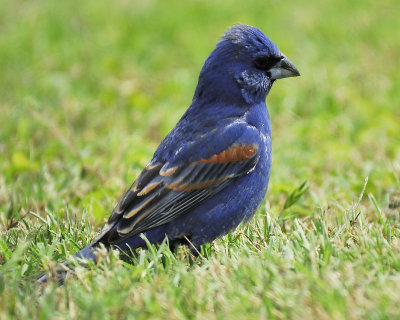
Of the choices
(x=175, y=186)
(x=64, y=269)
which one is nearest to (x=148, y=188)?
(x=175, y=186)

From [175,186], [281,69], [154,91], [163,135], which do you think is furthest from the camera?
[154,91]

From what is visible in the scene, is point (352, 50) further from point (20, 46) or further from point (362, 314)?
point (362, 314)

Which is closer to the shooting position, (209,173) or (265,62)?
(209,173)

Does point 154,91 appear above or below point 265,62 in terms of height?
below

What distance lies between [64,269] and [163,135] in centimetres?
270

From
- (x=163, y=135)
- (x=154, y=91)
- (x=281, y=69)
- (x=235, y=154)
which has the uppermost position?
(x=281, y=69)

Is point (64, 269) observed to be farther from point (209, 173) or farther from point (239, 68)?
point (239, 68)

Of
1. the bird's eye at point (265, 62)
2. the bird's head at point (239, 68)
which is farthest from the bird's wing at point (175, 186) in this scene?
the bird's eye at point (265, 62)

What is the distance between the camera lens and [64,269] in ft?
9.45

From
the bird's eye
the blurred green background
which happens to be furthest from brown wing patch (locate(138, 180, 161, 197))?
the bird's eye

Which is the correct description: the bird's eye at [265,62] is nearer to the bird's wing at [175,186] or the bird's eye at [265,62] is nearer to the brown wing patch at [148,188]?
the bird's wing at [175,186]

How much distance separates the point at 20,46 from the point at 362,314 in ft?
18.2

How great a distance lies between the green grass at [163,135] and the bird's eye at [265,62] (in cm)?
78

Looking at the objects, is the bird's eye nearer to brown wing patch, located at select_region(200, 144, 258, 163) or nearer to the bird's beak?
the bird's beak
